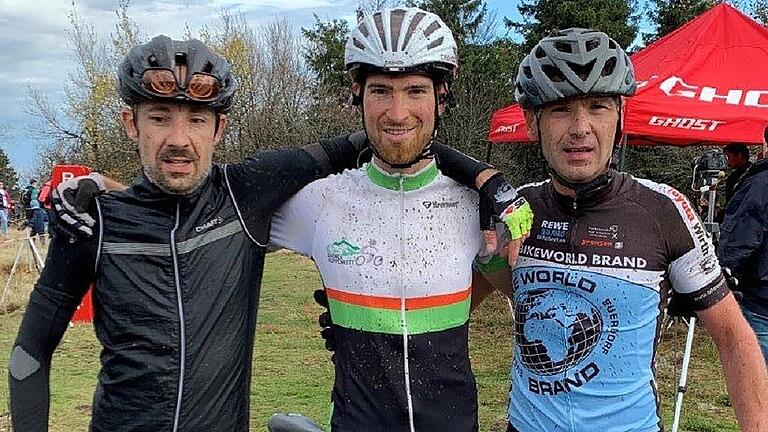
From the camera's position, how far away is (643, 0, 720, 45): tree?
2369cm

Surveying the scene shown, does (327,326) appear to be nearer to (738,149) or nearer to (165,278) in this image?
(165,278)

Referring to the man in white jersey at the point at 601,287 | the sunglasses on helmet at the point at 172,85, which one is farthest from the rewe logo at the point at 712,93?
the sunglasses on helmet at the point at 172,85

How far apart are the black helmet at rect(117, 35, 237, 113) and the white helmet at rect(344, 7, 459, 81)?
0.45 metres

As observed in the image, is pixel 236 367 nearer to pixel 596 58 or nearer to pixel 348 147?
pixel 348 147

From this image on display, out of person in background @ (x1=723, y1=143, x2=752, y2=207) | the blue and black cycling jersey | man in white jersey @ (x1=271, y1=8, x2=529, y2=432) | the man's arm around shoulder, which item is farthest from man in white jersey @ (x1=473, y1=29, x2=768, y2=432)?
person in background @ (x1=723, y1=143, x2=752, y2=207)

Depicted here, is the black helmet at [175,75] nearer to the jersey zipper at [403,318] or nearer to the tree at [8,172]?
the jersey zipper at [403,318]

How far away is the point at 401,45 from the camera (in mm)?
2375

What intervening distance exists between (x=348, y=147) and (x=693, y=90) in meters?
5.04

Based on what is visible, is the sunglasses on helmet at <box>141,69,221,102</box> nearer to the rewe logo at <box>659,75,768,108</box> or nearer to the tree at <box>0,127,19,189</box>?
the rewe logo at <box>659,75,768,108</box>

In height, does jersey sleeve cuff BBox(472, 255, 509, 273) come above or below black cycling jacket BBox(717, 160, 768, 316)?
above

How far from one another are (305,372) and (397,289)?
245 inches

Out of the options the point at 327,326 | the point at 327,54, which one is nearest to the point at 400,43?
the point at 327,326

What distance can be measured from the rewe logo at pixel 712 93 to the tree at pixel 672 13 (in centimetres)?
1829

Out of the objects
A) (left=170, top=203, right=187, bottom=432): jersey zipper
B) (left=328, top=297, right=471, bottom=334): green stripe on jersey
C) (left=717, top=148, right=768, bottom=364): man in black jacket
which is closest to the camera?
(left=170, top=203, right=187, bottom=432): jersey zipper
